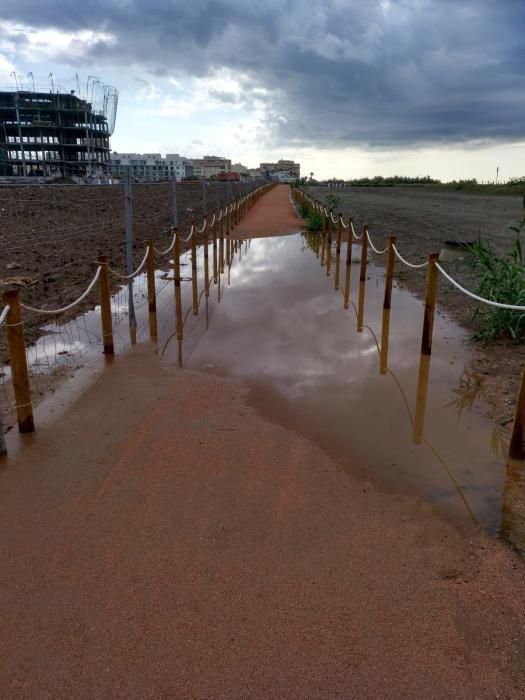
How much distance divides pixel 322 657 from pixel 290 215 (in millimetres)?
29944

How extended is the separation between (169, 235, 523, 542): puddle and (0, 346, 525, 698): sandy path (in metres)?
0.39

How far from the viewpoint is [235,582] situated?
3043 mm

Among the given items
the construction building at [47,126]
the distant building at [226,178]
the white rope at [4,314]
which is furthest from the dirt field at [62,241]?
the construction building at [47,126]

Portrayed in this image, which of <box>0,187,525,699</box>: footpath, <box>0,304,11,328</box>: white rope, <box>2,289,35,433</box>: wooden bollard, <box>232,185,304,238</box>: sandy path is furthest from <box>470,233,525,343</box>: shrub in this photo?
<box>232,185,304,238</box>: sandy path

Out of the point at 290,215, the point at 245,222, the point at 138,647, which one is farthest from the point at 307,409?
the point at 290,215

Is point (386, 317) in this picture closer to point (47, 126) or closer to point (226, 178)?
point (226, 178)

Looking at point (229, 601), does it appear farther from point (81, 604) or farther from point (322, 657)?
point (81, 604)

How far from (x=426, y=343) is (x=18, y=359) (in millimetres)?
4295

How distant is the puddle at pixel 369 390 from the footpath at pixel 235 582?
0.35 m

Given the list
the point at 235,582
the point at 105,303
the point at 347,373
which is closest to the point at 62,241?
the point at 105,303

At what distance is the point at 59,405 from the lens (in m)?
5.32

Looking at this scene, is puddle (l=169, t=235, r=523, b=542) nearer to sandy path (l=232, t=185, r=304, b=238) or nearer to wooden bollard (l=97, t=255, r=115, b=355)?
wooden bollard (l=97, t=255, r=115, b=355)

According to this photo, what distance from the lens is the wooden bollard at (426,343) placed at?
17.9 ft

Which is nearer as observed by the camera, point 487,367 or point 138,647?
point 138,647
